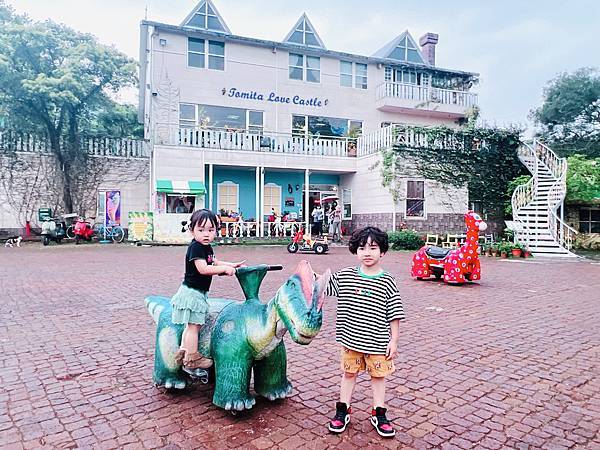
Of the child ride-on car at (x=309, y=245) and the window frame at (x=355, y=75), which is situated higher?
the window frame at (x=355, y=75)

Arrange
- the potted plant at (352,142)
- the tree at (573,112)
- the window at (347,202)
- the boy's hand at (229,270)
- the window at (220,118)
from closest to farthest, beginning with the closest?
1. the boy's hand at (229,270)
2. the window at (220,118)
3. the potted plant at (352,142)
4. the window at (347,202)
5. the tree at (573,112)

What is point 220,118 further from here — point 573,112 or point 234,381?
point 573,112

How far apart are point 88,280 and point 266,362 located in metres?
7.03

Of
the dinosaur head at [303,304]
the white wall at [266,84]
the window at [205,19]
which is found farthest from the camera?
the window at [205,19]

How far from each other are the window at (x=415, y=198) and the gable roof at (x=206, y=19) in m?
11.3

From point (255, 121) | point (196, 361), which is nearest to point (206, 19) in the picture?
point (255, 121)

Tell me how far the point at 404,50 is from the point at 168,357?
992 inches

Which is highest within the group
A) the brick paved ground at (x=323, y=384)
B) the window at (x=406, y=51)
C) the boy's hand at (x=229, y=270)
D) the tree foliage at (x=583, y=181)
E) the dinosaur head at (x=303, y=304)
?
the window at (x=406, y=51)

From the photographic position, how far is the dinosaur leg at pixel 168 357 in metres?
3.19

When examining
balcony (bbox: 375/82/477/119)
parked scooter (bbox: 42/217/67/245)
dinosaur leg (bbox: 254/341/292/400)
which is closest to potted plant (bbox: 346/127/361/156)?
balcony (bbox: 375/82/477/119)

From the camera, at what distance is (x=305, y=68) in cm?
2266

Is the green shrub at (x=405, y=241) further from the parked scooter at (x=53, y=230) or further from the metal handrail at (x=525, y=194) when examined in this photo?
the parked scooter at (x=53, y=230)

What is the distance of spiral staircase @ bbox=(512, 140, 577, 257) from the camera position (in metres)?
15.8

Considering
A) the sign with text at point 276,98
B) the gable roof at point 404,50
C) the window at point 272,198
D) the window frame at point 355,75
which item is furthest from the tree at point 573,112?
the window at point 272,198
